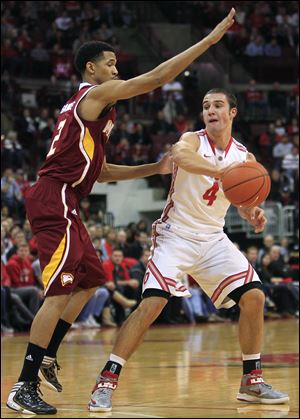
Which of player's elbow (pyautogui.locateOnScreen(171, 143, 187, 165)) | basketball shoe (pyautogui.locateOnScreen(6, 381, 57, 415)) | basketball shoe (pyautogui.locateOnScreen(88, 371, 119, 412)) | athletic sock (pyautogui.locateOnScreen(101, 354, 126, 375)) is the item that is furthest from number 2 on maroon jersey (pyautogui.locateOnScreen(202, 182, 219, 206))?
basketball shoe (pyautogui.locateOnScreen(6, 381, 57, 415))

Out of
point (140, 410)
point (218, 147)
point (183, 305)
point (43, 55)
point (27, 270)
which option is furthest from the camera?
point (43, 55)

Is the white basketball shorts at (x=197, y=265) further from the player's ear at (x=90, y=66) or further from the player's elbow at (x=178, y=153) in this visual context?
the player's ear at (x=90, y=66)

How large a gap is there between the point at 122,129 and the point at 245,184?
20405 millimetres

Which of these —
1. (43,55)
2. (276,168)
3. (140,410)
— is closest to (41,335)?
(140,410)

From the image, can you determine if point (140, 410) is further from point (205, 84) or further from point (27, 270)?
point (205, 84)

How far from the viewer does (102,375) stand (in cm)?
760

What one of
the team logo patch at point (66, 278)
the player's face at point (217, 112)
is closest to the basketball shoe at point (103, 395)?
the team logo patch at point (66, 278)

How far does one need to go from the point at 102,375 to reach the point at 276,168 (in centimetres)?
2032

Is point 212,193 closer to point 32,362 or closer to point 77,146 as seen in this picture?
point 77,146

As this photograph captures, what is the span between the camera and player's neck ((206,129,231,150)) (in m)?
7.78

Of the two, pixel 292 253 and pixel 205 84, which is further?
pixel 205 84

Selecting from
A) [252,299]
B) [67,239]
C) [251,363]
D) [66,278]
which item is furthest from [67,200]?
[251,363]

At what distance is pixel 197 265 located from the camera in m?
7.91

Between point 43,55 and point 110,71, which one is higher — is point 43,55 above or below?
above
